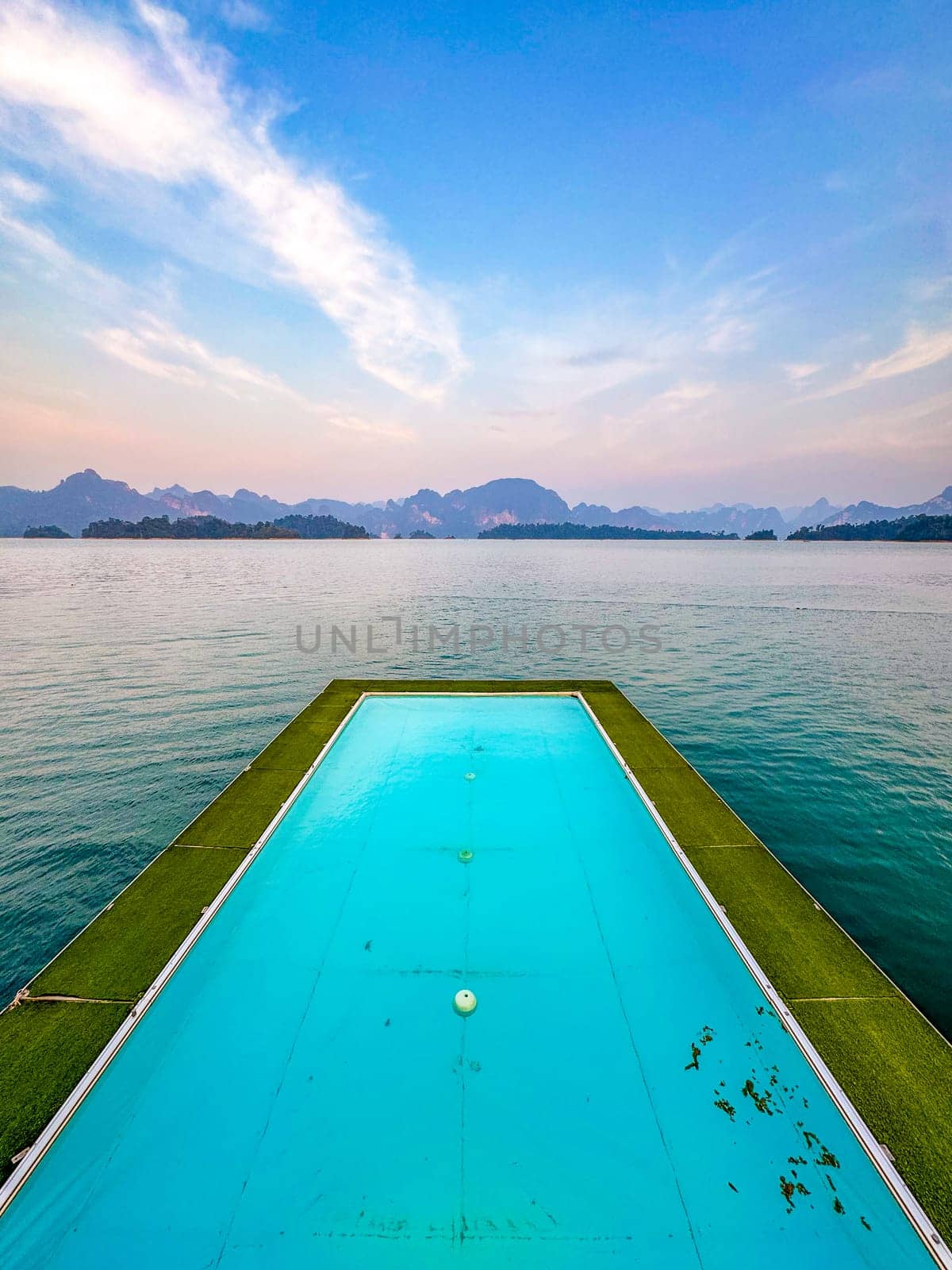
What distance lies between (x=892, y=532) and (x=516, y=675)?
209567 millimetres

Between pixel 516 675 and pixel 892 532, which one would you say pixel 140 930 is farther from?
pixel 892 532

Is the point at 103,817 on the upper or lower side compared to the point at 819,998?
lower

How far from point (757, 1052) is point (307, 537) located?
8352 inches

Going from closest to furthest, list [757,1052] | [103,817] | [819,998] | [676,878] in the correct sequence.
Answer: [757,1052] → [819,998] → [676,878] → [103,817]

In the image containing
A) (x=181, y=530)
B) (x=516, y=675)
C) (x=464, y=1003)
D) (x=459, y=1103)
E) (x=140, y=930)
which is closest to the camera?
(x=459, y=1103)

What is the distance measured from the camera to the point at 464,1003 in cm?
458

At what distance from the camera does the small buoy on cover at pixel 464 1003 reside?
4570 mm

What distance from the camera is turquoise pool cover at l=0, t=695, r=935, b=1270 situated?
3143mm

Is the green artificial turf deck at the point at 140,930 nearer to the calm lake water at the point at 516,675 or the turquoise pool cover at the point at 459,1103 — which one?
the turquoise pool cover at the point at 459,1103

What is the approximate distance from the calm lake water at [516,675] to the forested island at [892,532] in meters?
151

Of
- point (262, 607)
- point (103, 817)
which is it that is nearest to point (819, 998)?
point (103, 817)

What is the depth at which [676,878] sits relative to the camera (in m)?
6.42

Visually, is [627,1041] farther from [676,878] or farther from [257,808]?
[257,808]

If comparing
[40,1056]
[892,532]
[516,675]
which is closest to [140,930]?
[40,1056]
